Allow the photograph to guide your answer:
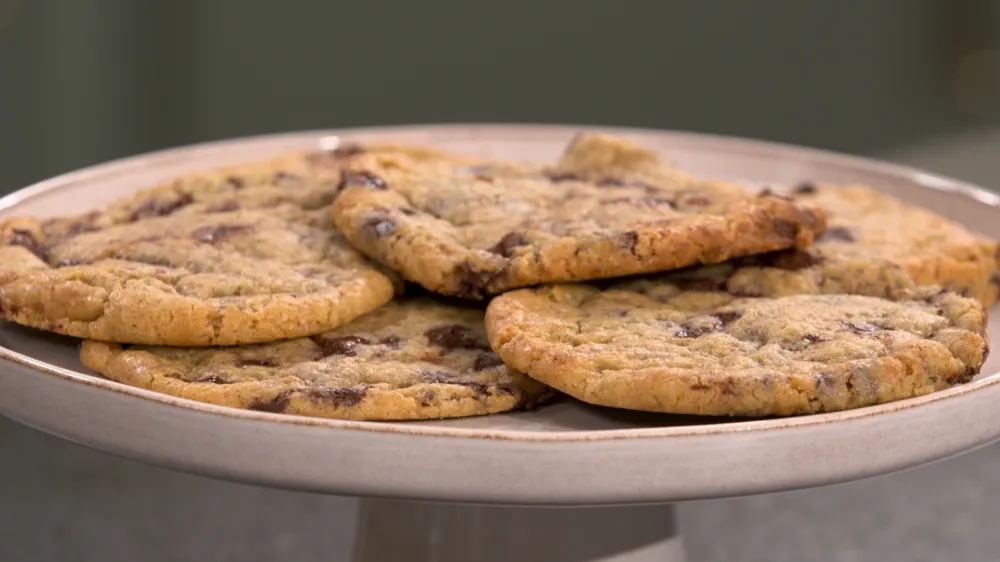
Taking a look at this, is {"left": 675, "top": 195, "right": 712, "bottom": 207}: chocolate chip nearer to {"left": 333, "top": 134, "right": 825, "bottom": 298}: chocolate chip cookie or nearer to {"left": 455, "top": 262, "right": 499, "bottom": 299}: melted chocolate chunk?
{"left": 333, "top": 134, "right": 825, "bottom": 298}: chocolate chip cookie

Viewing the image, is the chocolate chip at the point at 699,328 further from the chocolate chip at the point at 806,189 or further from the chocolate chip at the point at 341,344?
the chocolate chip at the point at 806,189

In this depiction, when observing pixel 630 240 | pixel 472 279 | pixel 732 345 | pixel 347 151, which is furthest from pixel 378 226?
pixel 347 151

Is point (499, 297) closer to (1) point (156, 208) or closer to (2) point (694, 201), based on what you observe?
(2) point (694, 201)

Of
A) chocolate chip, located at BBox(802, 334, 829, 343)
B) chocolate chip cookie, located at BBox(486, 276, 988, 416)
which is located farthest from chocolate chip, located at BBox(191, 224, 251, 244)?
chocolate chip, located at BBox(802, 334, 829, 343)

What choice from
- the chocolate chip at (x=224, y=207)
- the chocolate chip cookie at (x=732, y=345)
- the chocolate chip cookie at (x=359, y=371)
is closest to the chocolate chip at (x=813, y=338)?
the chocolate chip cookie at (x=732, y=345)

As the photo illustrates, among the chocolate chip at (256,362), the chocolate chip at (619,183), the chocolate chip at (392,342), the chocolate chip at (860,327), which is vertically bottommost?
the chocolate chip at (256,362)

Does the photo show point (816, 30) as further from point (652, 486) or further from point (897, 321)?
point (652, 486)
